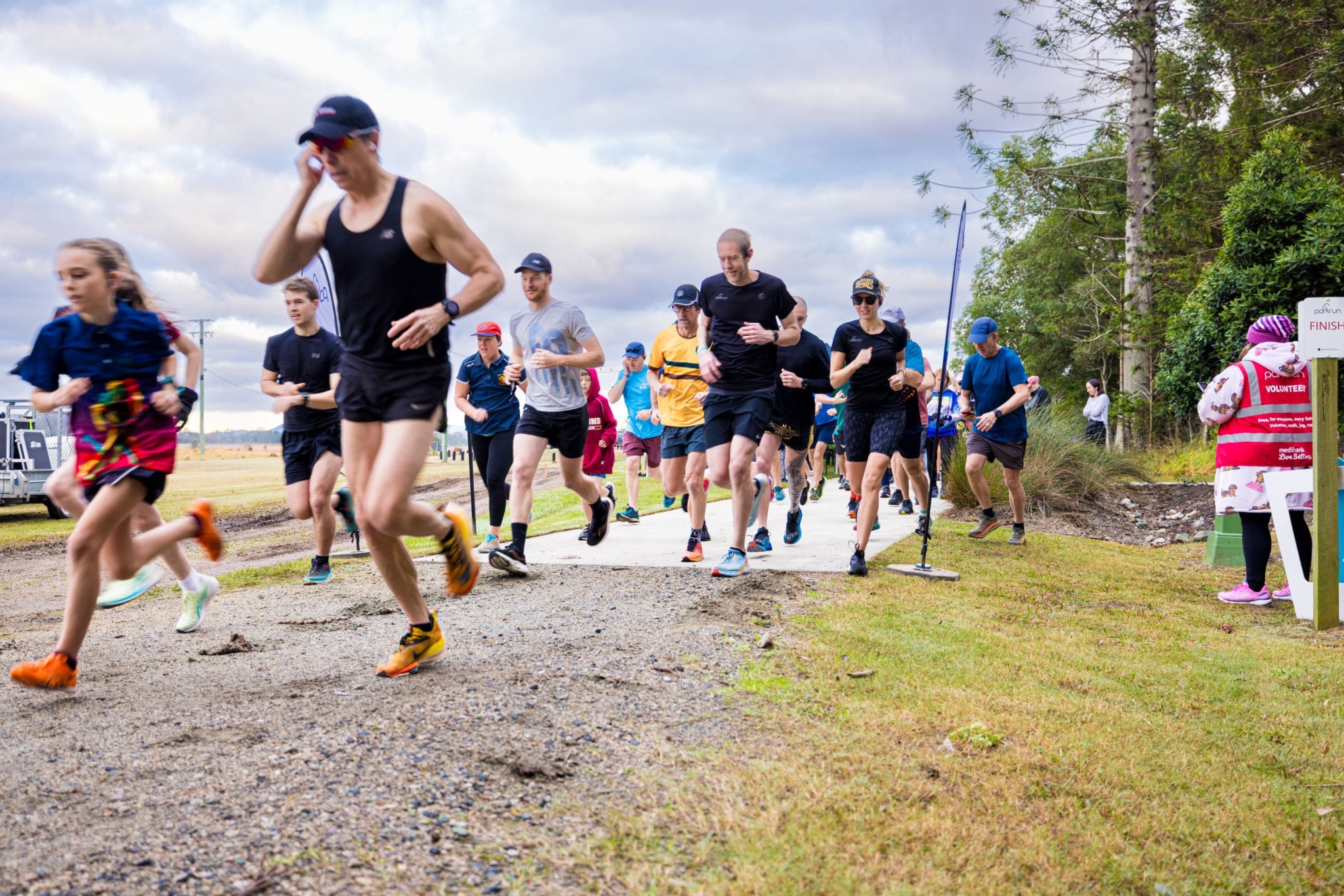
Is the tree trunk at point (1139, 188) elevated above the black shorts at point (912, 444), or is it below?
above

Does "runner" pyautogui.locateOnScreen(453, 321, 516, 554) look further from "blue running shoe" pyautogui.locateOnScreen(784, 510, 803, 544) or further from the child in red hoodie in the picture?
"blue running shoe" pyautogui.locateOnScreen(784, 510, 803, 544)

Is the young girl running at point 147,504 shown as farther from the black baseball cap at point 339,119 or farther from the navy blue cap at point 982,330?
the navy blue cap at point 982,330

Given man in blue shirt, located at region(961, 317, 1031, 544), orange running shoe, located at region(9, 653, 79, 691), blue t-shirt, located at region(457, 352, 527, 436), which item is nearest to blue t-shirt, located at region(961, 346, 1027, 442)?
man in blue shirt, located at region(961, 317, 1031, 544)

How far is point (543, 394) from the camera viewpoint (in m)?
7.19

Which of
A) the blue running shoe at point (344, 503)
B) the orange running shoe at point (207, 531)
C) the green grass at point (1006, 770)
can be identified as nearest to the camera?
the green grass at point (1006, 770)

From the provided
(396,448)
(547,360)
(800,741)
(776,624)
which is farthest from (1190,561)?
(396,448)

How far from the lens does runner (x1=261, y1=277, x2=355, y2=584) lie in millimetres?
6883

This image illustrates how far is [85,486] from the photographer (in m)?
4.13

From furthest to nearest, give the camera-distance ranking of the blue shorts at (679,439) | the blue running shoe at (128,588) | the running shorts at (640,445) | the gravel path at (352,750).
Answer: the running shorts at (640,445) → the blue shorts at (679,439) → the blue running shoe at (128,588) → the gravel path at (352,750)

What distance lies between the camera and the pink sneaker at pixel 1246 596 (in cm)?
703

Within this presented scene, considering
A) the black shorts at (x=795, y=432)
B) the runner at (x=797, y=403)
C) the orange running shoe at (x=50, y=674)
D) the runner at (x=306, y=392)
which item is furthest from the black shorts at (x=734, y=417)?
the orange running shoe at (x=50, y=674)

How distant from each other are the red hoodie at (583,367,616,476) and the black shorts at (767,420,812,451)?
2862 millimetres

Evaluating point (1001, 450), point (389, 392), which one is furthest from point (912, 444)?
point (389, 392)

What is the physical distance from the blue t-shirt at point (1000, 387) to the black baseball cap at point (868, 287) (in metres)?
2.15
